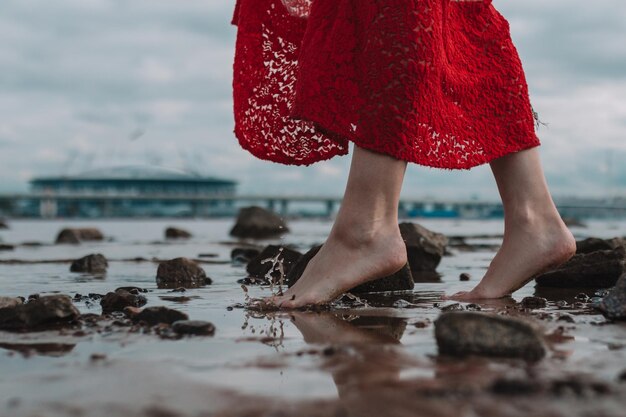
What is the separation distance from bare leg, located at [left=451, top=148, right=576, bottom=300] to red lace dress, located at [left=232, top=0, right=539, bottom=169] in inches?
3.7

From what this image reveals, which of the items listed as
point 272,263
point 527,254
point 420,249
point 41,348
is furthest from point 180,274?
point 41,348

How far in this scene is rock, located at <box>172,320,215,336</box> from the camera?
1.64 m

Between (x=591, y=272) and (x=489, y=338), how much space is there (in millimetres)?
1805

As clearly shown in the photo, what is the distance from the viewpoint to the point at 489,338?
1.34 metres

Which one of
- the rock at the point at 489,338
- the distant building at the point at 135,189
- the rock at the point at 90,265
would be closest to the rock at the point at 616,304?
the rock at the point at 489,338

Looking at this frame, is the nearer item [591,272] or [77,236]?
[591,272]

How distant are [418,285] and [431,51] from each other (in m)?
1.23

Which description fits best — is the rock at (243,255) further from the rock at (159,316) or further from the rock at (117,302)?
the rock at (159,316)

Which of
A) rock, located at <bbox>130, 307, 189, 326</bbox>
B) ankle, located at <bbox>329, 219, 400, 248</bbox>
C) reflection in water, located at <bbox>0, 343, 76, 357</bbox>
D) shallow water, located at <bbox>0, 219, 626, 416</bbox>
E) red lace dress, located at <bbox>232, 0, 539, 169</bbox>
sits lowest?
reflection in water, located at <bbox>0, 343, 76, 357</bbox>

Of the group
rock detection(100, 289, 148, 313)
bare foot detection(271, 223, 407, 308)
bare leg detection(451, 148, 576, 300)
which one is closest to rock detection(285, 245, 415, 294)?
bare leg detection(451, 148, 576, 300)

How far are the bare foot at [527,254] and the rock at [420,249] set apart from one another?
58.1 inches

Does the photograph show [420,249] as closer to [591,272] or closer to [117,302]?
[591,272]

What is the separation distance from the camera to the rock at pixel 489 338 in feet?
4.35

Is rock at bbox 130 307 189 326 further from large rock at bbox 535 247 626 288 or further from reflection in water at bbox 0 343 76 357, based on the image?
large rock at bbox 535 247 626 288
